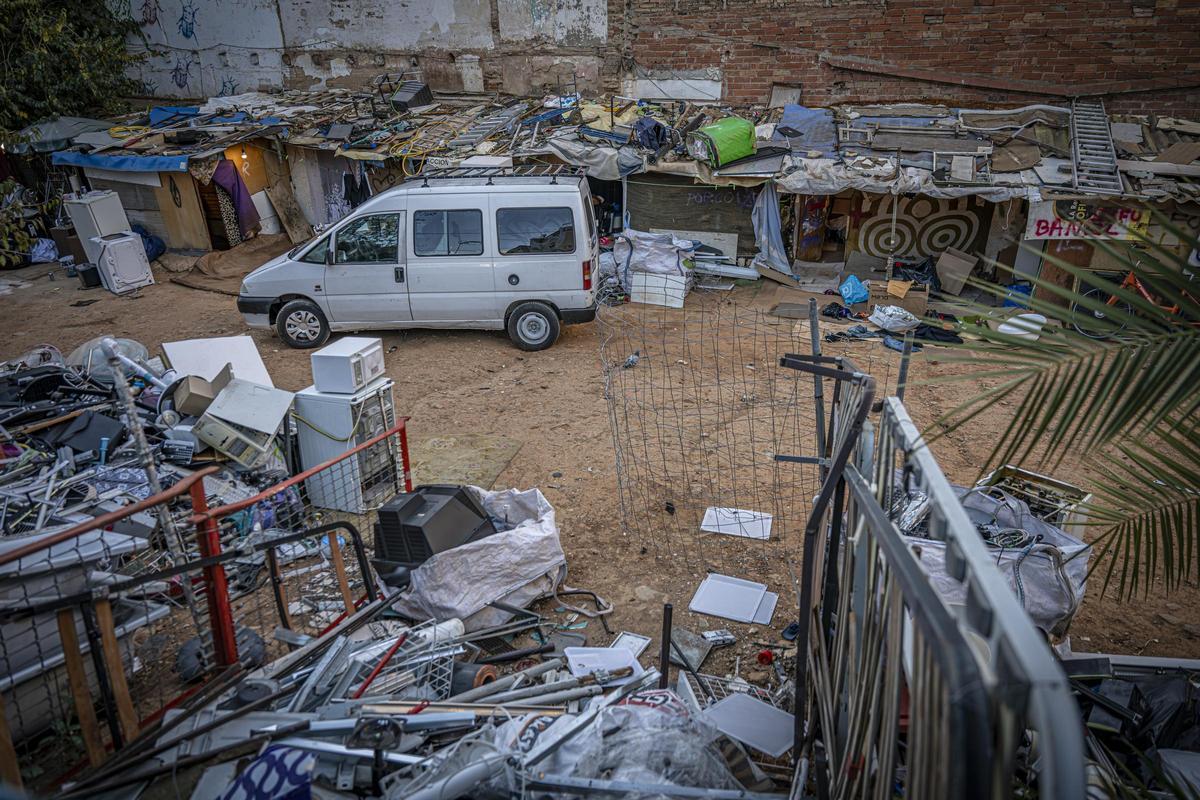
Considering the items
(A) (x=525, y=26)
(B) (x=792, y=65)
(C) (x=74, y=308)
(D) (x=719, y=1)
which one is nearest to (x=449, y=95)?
(A) (x=525, y=26)

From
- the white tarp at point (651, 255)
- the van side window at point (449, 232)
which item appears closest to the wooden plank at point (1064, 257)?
the white tarp at point (651, 255)

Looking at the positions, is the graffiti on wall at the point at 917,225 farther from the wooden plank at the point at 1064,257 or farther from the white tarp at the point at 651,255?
the white tarp at the point at 651,255

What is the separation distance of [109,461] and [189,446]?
78 cm

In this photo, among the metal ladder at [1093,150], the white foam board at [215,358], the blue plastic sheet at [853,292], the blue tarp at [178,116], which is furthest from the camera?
the blue tarp at [178,116]

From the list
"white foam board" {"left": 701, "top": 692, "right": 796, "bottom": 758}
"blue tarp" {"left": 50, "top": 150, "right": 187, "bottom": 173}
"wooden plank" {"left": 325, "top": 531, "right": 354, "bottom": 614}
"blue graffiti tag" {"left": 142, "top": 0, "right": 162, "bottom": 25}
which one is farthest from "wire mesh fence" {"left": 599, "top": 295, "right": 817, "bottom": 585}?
"blue graffiti tag" {"left": 142, "top": 0, "right": 162, "bottom": 25}

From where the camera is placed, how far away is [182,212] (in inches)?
584

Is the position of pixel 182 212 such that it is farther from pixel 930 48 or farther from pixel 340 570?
pixel 930 48

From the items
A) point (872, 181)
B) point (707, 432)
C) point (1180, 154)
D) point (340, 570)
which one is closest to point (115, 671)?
point (340, 570)

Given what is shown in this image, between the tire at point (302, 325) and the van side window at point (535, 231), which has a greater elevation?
the van side window at point (535, 231)

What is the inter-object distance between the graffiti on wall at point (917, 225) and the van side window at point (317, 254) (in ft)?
27.3

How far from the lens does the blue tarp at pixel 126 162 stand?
1375cm

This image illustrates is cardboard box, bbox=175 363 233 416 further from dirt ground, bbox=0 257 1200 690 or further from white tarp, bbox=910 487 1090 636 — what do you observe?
white tarp, bbox=910 487 1090 636

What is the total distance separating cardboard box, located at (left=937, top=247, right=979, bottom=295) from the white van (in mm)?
5744

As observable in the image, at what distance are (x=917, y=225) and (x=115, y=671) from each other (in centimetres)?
1247
